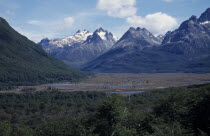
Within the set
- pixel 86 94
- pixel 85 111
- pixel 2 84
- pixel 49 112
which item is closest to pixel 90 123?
pixel 85 111

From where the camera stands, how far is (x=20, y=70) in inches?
7283

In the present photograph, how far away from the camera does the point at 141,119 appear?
143 ft

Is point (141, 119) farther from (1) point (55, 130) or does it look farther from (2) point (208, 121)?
(1) point (55, 130)

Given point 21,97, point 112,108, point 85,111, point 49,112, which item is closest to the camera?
point 112,108

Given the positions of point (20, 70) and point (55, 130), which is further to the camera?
point (20, 70)

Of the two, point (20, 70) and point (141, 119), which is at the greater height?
point (20, 70)

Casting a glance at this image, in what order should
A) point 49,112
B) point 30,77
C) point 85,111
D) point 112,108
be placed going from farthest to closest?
point 30,77
point 49,112
point 85,111
point 112,108

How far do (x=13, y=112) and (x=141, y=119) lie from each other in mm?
54129

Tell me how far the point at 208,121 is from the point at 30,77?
6157 inches

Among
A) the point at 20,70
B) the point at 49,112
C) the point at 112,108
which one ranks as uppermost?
the point at 20,70

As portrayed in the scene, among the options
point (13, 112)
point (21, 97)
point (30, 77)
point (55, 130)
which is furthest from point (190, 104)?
point (30, 77)

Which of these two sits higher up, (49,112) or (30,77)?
(30,77)

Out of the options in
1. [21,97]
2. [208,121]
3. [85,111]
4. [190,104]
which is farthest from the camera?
[21,97]

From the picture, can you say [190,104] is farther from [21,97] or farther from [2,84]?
[2,84]
